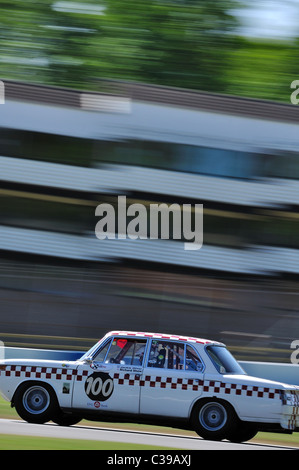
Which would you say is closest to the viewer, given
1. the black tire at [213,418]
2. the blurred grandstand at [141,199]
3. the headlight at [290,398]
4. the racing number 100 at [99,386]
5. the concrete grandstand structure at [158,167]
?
the headlight at [290,398]

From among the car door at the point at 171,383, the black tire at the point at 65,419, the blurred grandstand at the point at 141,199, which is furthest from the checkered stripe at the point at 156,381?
the blurred grandstand at the point at 141,199

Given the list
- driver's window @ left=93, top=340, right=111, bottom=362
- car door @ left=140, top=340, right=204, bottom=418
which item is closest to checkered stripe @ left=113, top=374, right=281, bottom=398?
car door @ left=140, top=340, right=204, bottom=418

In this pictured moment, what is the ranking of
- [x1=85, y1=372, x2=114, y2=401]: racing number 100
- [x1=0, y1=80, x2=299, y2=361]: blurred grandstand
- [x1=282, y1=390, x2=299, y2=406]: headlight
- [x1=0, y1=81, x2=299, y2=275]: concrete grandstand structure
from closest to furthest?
[x1=282, y1=390, x2=299, y2=406]: headlight, [x1=85, y1=372, x2=114, y2=401]: racing number 100, [x1=0, y1=80, x2=299, y2=361]: blurred grandstand, [x1=0, y1=81, x2=299, y2=275]: concrete grandstand structure

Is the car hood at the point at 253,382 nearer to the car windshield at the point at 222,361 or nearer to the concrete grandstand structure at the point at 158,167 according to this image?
the car windshield at the point at 222,361

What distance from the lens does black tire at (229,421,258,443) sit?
944 centimetres

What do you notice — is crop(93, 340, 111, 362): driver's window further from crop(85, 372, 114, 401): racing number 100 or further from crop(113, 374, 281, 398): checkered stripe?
crop(113, 374, 281, 398): checkered stripe

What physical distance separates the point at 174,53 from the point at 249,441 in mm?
20567

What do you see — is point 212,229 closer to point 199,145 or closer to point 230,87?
point 199,145

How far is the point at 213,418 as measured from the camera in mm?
9477

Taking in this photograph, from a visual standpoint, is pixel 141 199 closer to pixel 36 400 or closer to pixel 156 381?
pixel 36 400

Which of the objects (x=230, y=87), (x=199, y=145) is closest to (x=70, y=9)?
(x=230, y=87)

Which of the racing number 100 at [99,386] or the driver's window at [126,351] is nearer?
the racing number 100 at [99,386]

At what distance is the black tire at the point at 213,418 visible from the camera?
9.38m

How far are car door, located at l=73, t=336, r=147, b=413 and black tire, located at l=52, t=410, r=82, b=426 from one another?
1.48 ft
